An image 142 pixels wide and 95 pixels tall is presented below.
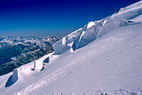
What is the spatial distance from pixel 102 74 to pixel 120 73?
5.99 ft

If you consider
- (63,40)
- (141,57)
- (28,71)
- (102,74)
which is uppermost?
(63,40)

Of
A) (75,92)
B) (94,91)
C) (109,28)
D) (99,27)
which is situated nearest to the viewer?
(94,91)

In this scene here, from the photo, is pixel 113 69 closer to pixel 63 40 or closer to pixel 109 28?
pixel 109 28

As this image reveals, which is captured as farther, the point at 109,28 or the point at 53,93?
the point at 109,28

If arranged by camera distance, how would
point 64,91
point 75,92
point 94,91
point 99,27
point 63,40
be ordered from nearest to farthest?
1. point 94,91
2. point 75,92
3. point 64,91
4. point 99,27
5. point 63,40

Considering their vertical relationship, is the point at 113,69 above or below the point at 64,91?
above

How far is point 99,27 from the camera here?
35281mm

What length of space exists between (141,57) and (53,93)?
859 centimetres

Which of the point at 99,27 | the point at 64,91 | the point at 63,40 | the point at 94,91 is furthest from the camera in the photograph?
the point at 63,40

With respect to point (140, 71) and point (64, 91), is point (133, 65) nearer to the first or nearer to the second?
point (140, 71)

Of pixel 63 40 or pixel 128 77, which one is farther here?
pixel 63 40

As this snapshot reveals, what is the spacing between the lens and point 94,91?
38.0 ft

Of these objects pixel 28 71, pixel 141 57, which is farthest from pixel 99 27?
pixel 141 57

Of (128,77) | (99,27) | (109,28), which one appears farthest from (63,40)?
(128,77)
